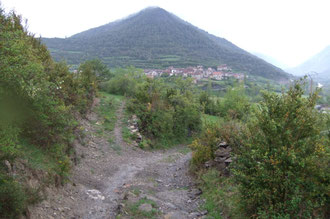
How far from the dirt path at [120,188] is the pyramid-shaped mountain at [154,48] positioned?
82.2m

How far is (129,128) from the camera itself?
20.2 meters

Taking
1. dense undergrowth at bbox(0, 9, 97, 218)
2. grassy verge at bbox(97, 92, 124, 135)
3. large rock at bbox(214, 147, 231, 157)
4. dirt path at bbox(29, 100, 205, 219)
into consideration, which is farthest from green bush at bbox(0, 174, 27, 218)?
grassy verge at bbox(97, 92, 124, 135)

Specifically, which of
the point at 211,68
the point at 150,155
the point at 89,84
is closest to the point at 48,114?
the point at 150,155

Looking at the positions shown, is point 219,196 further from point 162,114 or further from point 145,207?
point 162,114

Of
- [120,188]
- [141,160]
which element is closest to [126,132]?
[141,160]

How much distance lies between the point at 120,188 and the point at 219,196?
437 cm

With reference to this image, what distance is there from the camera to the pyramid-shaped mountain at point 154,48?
352 feet

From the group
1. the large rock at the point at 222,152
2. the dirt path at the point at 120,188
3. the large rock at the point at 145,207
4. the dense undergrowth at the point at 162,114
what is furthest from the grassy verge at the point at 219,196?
the dense undergrowth at the point at 162,114

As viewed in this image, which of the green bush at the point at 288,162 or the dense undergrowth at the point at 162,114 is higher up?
the green bush at the point at 288,162

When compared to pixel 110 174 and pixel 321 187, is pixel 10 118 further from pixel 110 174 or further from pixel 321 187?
pixel 321 187

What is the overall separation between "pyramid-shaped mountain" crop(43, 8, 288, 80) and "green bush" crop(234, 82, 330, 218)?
91.9m

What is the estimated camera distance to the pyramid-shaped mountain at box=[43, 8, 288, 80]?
352ft

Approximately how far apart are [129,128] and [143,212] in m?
12.6

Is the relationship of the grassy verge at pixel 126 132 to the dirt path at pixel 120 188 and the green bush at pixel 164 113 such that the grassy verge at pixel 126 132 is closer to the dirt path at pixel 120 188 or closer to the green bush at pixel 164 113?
the dirt path at pixel 120 188
